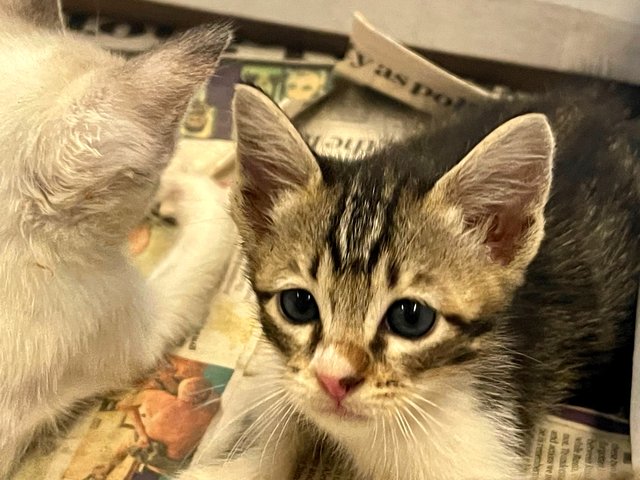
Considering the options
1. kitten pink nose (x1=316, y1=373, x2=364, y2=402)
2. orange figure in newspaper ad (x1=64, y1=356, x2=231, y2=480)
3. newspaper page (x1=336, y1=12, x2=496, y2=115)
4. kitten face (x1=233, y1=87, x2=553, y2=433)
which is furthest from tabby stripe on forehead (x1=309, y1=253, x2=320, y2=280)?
newspaper page (x1=336, y1=12, x2=496, y2=115)

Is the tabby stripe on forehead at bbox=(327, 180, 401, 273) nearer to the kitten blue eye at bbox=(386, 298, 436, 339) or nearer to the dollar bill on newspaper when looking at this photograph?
the kitten blue eye at bbox=(386, 298, 436, 339)

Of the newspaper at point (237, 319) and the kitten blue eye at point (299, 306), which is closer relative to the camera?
the kitten blue eye at point (299, 306)

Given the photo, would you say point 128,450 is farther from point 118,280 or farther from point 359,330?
point 359,330

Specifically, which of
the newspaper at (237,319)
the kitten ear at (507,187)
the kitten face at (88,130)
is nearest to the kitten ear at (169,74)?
the kitten face at (88,130)

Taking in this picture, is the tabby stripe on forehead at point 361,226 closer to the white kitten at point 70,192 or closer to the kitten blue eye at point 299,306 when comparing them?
the kitten blue eye at point 299,306

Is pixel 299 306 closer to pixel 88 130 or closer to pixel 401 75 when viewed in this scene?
pixel 88 130
